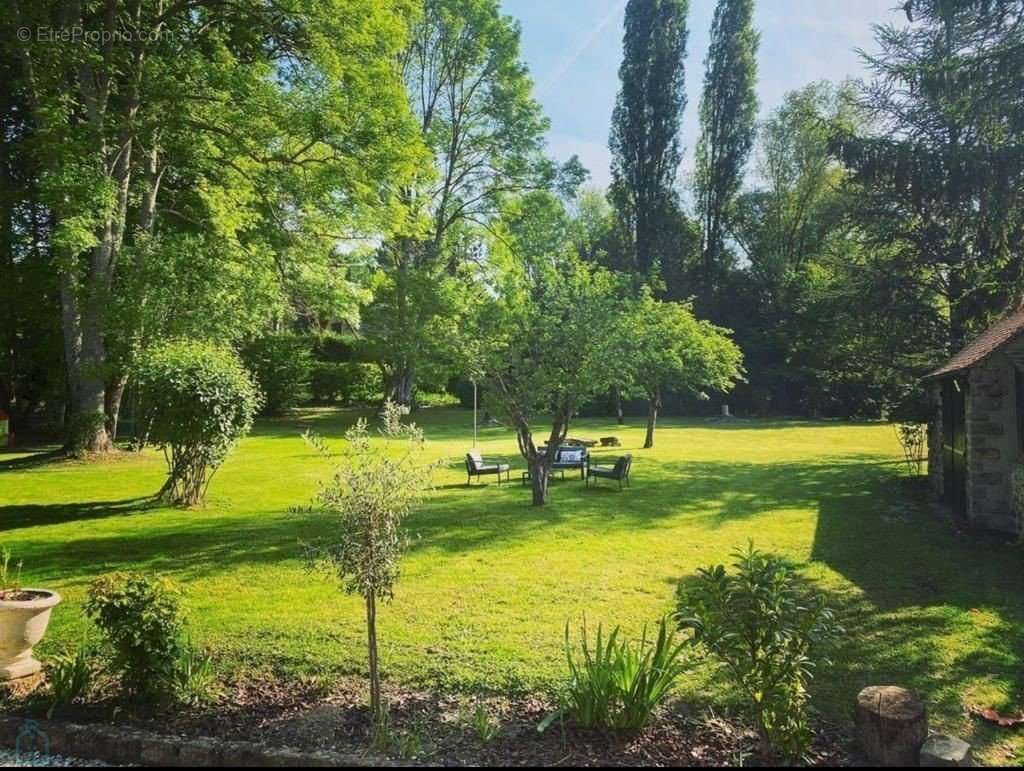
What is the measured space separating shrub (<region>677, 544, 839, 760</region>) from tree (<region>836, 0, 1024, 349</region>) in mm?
7273

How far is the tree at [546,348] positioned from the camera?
10.7 m

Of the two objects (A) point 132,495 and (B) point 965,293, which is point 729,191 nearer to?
→ (B) point 965,293

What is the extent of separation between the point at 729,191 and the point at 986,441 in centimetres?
3373

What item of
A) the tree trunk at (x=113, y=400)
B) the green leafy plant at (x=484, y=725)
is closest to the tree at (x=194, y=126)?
the tree trunk at (x=113, y=400)

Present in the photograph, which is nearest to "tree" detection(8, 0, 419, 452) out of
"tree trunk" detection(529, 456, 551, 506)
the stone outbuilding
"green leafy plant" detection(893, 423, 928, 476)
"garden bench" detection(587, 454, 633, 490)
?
"tree trunk" detection(529, 456, 551, 506)

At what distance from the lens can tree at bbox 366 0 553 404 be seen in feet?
88.7

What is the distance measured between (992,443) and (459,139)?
24.2 meters

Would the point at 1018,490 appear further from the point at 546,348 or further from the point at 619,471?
the point at 546,348

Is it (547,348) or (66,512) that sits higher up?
(547,348)

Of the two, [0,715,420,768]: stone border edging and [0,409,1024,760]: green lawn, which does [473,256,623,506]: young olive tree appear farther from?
[0,715,420,768]: stone border edging

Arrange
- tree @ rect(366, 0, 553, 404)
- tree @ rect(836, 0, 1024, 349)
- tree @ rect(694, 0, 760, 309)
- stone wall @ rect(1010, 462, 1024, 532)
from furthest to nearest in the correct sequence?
1. tree @ rect(694, 0, 760, 309)
2. tree @ rect(366, 0, 553, 404)
3. tree @ rect(836, 0, 1024, 349)
4. stone wall @ rect(1010, 462, 1024, 532)

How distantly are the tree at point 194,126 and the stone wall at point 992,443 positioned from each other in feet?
36.3

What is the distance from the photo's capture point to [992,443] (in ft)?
29.8

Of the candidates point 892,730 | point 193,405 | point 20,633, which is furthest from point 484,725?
point 193,405
